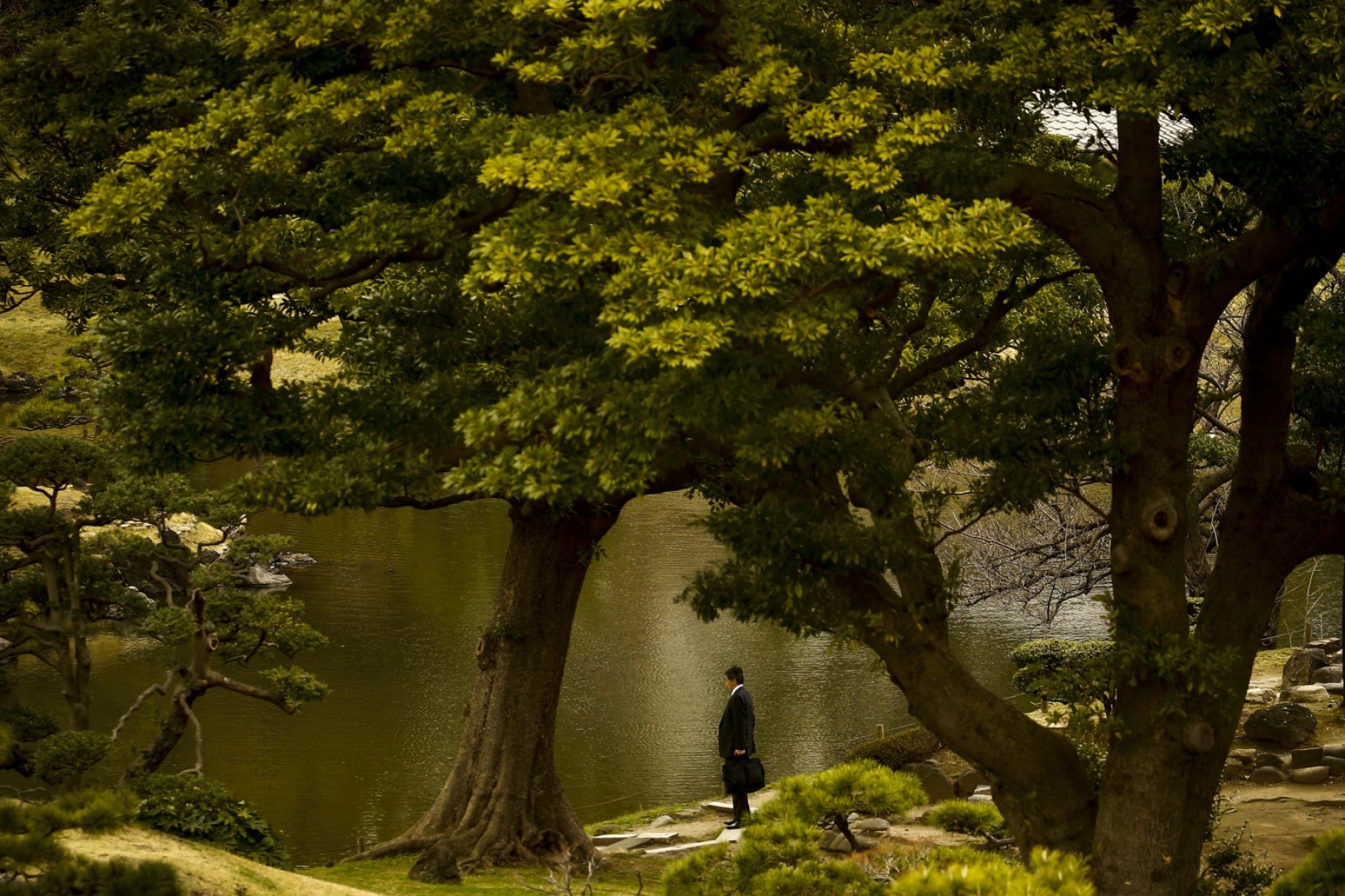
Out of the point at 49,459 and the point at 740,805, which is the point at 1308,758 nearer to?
the point at 740,805

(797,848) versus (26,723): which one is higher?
(26,723)

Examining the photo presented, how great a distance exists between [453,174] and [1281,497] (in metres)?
6.01

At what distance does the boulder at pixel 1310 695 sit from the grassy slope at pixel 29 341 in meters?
42.3

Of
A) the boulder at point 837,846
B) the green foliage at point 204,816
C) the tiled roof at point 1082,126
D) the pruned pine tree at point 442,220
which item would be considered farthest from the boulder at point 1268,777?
the green foliage at point 204,816

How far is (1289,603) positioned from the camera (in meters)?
28.5

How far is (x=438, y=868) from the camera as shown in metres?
11.4

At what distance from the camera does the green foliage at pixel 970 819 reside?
479 inches

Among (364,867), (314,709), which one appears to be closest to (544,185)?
(364,867)

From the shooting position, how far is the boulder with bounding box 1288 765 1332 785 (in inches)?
555

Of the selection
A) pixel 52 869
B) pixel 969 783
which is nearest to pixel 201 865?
pixel 52 869

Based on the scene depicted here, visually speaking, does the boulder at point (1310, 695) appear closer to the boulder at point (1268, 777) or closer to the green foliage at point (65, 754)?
the boulder at point (1268, 777)

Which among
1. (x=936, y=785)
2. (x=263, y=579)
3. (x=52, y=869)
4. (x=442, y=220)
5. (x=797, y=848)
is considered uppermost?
(x=442, y=220)

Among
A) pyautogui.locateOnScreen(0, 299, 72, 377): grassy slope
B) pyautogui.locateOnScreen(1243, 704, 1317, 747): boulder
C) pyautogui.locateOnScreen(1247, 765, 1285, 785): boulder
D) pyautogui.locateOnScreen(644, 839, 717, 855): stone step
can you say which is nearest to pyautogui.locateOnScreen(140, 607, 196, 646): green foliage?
pyautogui.locateOnScreen(644, 839, 717, 855): stone step

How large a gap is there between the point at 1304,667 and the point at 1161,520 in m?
11.1
